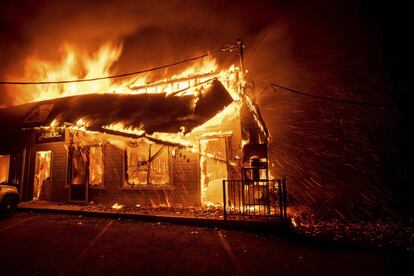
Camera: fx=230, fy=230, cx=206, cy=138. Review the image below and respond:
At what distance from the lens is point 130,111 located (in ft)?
33.7

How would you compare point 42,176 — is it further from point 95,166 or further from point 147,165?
point 147,165

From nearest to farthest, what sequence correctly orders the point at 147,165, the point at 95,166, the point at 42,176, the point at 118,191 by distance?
the point at 147,165 < the point at 118,191 < the point at 95,166 < the point at 42,176

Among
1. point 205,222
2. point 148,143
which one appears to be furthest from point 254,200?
point 148,143

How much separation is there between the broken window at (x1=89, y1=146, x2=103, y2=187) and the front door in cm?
23

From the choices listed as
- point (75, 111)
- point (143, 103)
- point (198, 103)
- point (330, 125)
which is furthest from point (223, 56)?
point (75, 111)

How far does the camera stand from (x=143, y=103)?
10.8 metres

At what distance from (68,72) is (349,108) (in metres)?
16.9

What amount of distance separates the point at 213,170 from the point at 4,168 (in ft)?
43.4

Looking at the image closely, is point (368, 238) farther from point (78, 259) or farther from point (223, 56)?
point (223, 56)

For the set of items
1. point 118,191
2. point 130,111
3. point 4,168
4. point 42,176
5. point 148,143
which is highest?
point 130,111

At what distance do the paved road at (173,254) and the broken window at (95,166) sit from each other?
369cm

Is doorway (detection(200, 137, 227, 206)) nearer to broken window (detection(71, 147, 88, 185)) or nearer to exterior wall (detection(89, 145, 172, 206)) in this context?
exterior wall (detection(89, 145, 172, 206))

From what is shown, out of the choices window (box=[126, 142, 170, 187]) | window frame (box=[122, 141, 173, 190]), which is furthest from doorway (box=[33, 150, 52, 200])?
window (box=[126, 142, 170, 187])

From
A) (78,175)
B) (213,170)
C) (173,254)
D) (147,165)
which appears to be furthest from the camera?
(78,175)
